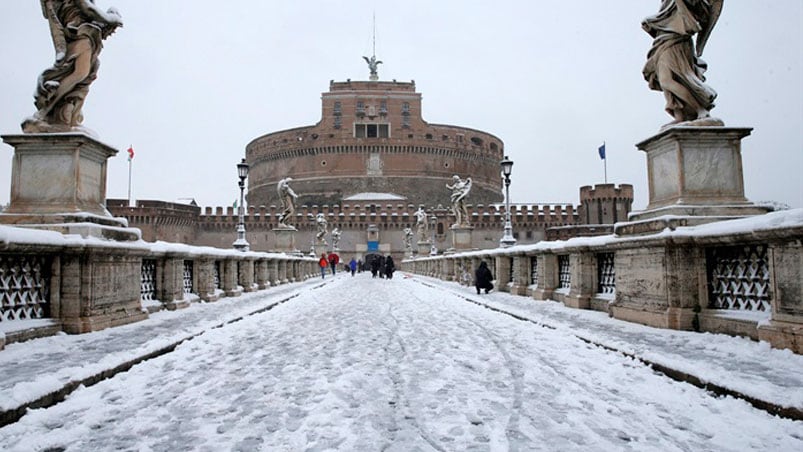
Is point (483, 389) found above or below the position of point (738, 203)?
below

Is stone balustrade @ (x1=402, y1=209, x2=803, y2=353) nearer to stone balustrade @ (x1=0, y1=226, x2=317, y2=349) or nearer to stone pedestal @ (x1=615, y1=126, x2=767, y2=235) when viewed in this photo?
stone pedestal @ (x1=615, y1=126, x2=767, y2=235)

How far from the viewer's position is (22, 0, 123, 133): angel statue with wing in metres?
6.18

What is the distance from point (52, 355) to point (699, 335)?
17.8ft

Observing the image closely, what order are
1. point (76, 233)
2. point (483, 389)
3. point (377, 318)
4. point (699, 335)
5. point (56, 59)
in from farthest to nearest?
point (377, 318) < point (56, 59) < point (76, 233) < point (699, 335) < point (483, 389)

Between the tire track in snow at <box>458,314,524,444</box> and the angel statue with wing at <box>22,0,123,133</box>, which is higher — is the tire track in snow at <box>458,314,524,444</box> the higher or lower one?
the lower one

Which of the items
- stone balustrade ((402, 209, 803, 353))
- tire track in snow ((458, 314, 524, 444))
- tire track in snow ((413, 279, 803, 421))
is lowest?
tire track in snow ((458, 314, 524, 444))

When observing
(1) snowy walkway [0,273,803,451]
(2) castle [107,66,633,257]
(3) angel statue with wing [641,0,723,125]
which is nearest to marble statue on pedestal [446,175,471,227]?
(3) angel statue with wing [641,0,723,125]

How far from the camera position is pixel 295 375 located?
396cm

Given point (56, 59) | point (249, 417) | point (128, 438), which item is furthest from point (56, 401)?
point (56, 59)

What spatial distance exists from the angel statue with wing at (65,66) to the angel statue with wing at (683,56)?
6.34m

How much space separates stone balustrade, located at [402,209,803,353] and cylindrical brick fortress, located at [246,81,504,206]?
65249 mm

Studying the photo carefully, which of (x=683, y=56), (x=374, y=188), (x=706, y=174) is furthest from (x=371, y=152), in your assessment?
(x=706, y=174)

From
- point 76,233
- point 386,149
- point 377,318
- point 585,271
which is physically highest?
point 386,149

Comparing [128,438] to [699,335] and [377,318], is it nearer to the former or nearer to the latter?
[699,335]
